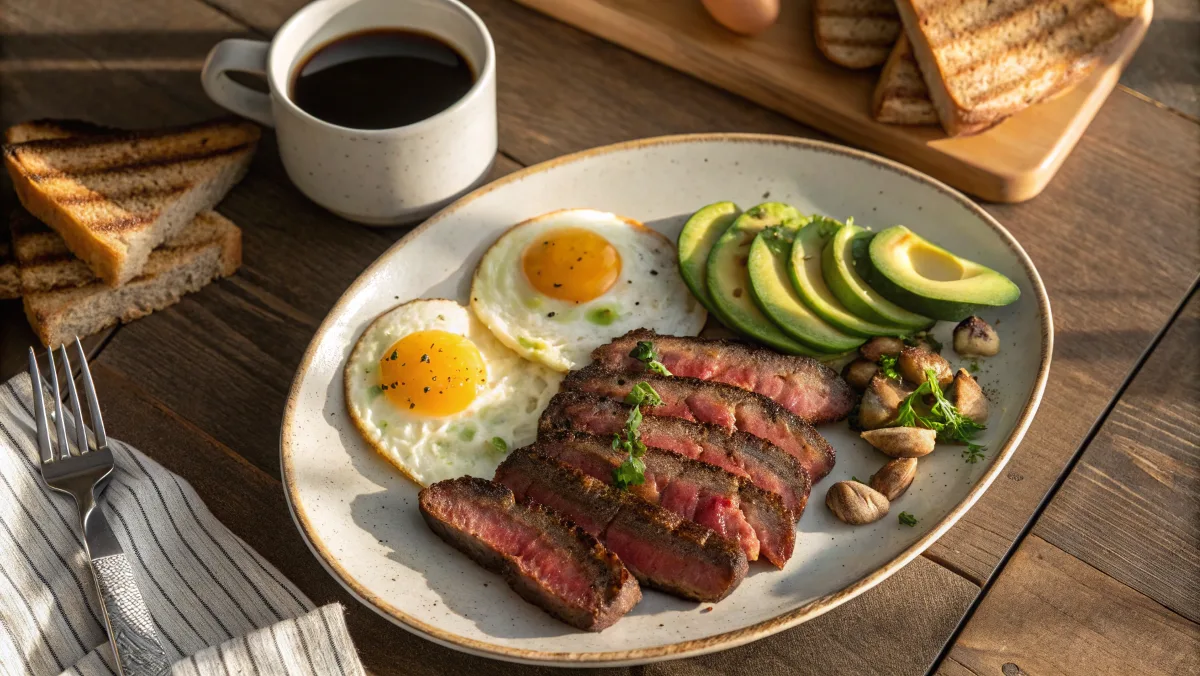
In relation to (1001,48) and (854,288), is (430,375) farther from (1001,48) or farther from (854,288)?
(1001,48)

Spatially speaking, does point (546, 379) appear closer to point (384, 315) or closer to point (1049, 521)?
point (384, 315)

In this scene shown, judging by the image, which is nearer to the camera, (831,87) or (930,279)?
(930,279)

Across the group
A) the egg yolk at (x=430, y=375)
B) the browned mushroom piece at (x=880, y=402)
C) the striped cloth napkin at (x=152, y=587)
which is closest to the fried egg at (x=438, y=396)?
the egg yolk at (x=430, y=375)

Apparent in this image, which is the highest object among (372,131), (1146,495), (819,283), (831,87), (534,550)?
(372,131)

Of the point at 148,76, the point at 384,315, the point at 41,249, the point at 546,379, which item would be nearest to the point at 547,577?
the point at 546,379

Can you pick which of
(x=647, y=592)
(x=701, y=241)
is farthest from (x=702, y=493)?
(x=701, y=241)

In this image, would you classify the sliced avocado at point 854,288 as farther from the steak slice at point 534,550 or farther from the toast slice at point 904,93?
the steak slice at point 534,550
